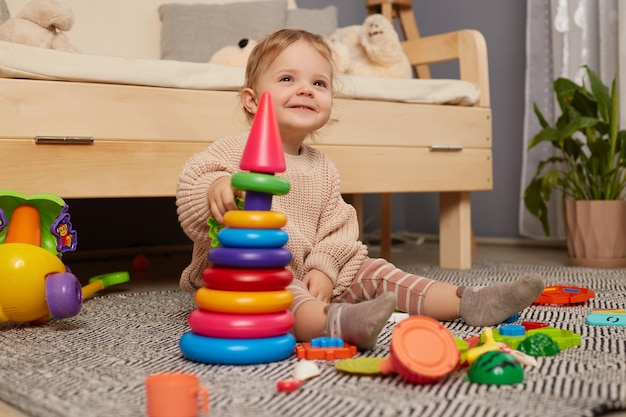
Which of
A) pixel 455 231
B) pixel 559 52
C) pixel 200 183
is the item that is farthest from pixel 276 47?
pixel 559 52

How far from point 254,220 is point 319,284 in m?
0.32

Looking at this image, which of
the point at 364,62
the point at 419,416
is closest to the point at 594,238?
the point at 364,62

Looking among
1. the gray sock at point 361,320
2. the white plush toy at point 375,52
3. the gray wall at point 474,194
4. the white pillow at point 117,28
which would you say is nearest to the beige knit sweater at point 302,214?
the gray sock at point 361,320

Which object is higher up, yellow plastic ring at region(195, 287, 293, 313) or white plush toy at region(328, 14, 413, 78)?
white plush toy at region(328, 14, 413, 78)

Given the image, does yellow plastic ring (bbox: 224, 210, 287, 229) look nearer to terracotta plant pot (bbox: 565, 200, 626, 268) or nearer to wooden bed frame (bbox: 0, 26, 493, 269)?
wooden bed frame (bbox: 0, 26, 493, 269)

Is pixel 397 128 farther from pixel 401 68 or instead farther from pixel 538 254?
pixel 538 254

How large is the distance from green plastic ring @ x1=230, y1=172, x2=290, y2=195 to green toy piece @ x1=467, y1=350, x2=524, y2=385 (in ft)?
0.95

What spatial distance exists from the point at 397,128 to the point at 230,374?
3.71ft

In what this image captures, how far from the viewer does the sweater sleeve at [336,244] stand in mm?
1220

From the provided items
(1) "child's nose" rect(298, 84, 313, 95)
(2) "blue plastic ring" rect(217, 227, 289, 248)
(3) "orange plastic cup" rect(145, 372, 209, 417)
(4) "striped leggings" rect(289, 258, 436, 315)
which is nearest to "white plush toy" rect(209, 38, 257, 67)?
(1) "child's nose" rect(298, 84, 313, 95)

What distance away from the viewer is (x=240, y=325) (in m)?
0.88

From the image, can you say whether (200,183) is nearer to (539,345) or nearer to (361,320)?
(361,320)

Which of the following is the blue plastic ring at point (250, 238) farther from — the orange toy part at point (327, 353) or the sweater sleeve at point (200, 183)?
the sweater sleeve at point (200, 183)

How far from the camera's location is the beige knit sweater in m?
1.16
